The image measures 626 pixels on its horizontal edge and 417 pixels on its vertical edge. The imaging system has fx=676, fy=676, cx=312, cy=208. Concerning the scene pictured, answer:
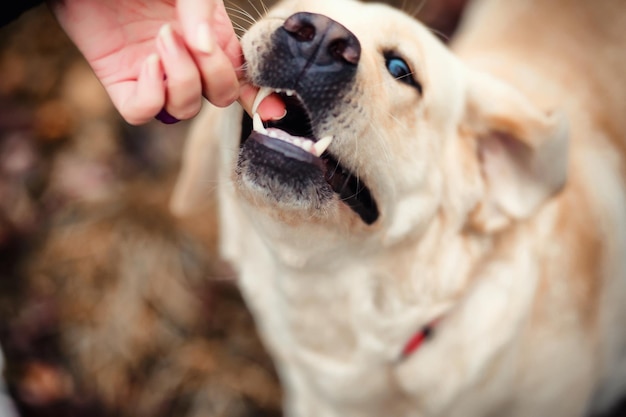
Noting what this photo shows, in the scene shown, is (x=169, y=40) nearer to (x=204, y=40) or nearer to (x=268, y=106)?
(x=204, y=40)

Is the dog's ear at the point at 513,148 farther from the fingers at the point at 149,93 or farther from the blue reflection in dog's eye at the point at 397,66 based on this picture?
the fingers at the point at 149,93

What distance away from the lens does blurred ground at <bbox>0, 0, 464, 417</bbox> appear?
2633mm

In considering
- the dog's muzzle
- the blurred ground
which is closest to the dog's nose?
the dog's muzzle

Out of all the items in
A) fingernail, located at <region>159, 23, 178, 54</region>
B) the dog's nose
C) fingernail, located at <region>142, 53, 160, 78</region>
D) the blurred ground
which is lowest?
the blurred ground

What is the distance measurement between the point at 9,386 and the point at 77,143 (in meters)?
1.14

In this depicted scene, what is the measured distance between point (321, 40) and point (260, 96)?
178 mm

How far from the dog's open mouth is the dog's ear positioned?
397mm

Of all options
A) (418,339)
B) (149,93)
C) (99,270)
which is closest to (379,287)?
(418,339)

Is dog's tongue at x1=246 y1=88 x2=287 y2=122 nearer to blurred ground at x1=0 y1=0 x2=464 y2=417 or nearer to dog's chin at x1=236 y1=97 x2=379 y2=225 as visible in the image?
dog's chin at x1=236 y1=97 x2=379 y2=225

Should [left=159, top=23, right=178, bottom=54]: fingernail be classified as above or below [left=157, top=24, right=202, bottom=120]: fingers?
above

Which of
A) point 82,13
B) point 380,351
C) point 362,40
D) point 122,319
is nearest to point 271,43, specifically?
point 362,40

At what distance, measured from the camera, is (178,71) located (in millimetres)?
1128

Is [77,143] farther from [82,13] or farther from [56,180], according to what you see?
[82,13]

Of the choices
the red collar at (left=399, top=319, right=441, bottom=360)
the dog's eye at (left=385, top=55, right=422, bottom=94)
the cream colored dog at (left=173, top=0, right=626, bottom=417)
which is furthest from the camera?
the red collar at (left=399, top=319, right=441, bottom=360)
